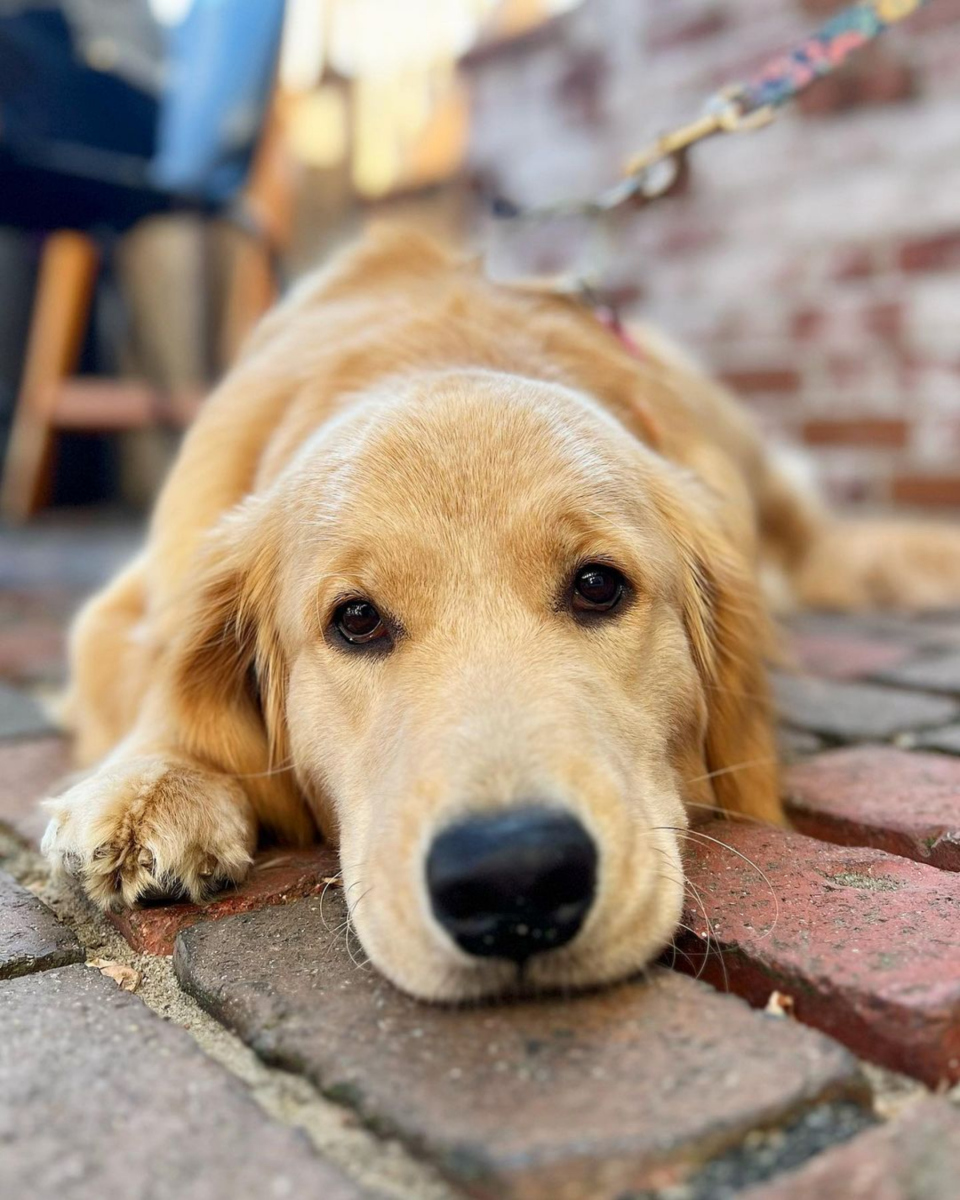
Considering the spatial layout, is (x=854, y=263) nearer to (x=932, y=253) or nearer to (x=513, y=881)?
(x=932, y=253)

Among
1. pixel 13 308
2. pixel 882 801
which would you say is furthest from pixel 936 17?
pixel 13 308

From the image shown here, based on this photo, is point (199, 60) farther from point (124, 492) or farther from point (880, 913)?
point (880, 913)

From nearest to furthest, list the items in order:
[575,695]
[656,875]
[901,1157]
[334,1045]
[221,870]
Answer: [901,1157]
[334,1045]
[656,875]
[575,695]
[221,870]

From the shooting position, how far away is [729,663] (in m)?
2.26

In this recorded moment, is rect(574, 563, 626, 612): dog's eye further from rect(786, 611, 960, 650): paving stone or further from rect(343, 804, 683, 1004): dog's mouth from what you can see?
rect(786, 611, 960, 650): paving stone

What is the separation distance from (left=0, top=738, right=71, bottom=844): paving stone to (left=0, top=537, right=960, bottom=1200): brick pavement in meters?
0.35

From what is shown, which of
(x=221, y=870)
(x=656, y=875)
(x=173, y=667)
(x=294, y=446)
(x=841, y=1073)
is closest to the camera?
(x=841, y=1073)

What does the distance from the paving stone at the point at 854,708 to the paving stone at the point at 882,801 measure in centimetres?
22

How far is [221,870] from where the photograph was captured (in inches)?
72.3

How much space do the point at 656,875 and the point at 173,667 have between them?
111 centimetres

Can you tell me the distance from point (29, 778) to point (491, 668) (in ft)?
4.50

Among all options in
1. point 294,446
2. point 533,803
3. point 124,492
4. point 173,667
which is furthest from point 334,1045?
point 124,492

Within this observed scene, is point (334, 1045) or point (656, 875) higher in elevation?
point (656, 875)

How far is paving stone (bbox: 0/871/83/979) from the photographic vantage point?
5.26 feet
